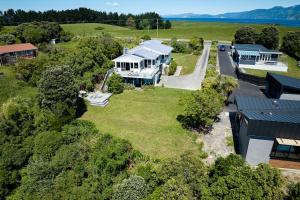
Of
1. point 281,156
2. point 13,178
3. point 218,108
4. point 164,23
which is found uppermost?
point 164,23

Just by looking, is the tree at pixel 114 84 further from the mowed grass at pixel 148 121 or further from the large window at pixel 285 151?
the large window at pixel 285 151

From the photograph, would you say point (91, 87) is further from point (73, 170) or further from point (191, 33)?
point (191, 33)

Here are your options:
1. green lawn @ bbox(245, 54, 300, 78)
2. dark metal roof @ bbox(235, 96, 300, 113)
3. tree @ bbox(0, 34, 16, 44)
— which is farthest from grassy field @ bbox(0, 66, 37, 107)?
green lawn @ bbox(245, 54, 300, 78)

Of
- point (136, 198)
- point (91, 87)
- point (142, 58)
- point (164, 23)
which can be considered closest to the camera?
point (136, 198)

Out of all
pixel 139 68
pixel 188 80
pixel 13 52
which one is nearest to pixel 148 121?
pixel 139 68

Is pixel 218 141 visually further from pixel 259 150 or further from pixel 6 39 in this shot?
pixel 6 39

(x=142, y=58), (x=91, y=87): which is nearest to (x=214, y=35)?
(x=142, y=58)

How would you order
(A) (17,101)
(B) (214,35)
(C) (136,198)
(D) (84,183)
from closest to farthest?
(C) (136,198) → (D) (84,183) → (A) (17,101) → (B) (214,35)

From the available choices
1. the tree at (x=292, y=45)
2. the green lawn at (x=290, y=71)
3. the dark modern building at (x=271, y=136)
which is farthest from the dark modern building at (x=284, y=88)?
the tree at (x=292, y=45)
